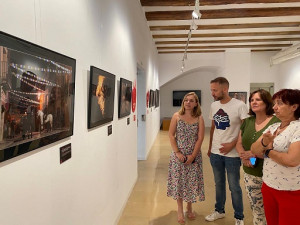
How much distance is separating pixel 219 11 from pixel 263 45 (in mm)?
4240

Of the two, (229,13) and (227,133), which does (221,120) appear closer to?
(227,133)

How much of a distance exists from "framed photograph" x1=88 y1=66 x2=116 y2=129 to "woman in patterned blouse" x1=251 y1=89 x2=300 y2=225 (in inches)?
54.5

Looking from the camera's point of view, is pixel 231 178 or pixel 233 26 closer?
pixel 231 178

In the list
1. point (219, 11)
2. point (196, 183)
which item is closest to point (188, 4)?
point (219, 11)

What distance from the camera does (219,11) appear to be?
4926 mm

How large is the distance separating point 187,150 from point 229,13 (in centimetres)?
358

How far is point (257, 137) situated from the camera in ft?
7.04

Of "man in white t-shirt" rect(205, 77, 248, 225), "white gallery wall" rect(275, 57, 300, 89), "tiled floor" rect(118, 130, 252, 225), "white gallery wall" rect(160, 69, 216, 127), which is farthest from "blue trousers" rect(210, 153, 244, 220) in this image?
"white gallery wall" rect(160, 69, 216, 127)

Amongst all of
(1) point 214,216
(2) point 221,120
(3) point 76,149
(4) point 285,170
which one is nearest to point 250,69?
(2) point 221,120

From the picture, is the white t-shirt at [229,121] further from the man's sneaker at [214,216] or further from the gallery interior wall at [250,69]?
the gallery interior wall at [250,69]

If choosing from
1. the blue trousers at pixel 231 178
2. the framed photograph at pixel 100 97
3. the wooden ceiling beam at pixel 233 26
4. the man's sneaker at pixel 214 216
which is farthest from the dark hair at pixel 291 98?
the wooden ceiling beam at pixel 233 26

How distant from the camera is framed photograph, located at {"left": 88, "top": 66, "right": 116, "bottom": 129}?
194cm

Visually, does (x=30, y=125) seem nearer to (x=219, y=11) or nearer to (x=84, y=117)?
(x=84, y=117)

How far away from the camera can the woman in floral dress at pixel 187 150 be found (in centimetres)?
270
